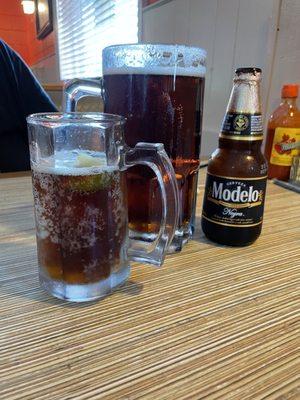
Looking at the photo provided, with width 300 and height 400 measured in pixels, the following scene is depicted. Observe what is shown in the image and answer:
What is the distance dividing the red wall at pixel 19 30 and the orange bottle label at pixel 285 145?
431 cm

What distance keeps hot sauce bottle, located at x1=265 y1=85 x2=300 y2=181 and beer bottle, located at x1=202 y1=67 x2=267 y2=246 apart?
0.46 meters

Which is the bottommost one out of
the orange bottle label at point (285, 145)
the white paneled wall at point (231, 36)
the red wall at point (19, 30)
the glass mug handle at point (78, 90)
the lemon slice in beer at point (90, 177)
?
the orange bottle label at point (285, 145)

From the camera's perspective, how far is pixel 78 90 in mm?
457

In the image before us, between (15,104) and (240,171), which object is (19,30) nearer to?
(15,104)

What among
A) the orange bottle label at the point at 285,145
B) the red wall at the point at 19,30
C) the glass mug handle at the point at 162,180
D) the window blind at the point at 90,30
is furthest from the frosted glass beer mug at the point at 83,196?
the red wall at the point at 19,30

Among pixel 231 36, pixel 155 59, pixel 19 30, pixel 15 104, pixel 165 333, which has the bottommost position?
pixel 165 333

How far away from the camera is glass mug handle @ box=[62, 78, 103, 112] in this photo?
46cm

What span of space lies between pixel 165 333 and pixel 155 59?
0.30 m

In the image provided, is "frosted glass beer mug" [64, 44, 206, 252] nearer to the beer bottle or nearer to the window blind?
the beer bottle

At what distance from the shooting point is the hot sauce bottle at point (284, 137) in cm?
85

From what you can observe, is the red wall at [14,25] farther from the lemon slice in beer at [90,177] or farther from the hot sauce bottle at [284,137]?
the lemon slice in beer at [90,177]

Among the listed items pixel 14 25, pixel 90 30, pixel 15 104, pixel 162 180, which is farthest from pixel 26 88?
pixel 14 25

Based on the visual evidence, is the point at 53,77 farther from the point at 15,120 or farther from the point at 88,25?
the point at 15,120

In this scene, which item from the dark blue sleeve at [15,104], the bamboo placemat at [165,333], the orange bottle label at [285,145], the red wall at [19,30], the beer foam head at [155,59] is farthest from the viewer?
the red wall at [19,30]
